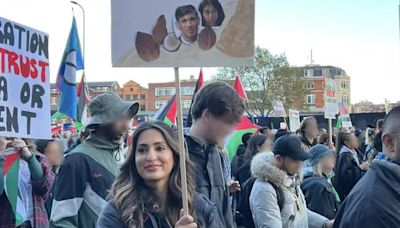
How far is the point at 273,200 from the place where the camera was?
4.54 m

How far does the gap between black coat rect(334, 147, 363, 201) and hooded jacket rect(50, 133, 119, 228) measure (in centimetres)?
506

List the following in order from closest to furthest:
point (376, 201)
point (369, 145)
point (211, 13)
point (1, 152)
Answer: point (376, 201)
point (211, 13)
point (1, 152)
point (369, 145)

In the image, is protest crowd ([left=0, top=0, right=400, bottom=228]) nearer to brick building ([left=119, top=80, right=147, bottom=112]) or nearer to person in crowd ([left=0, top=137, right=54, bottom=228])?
person in crowd ([left=0, top=137, right=54, bottom=228])

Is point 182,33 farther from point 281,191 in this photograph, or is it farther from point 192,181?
point 281,191

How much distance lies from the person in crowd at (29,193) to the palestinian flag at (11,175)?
6 cm

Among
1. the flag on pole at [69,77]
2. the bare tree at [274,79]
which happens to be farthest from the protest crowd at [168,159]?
the bare tree at [274,79]

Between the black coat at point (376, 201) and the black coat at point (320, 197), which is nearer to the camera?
the black coat at point (376, 201)

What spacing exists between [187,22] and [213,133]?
2.45 feet

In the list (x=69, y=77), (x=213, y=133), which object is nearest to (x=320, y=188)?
(x=213, y=133)

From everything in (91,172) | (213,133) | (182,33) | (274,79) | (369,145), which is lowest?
(369,145)

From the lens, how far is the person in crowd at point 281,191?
452 cm

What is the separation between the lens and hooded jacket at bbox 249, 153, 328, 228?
4.49 meters

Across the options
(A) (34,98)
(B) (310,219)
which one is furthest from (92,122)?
(B) (310,219)

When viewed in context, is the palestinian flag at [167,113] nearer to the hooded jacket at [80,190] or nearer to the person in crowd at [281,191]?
the person in crowd at [281,191]
